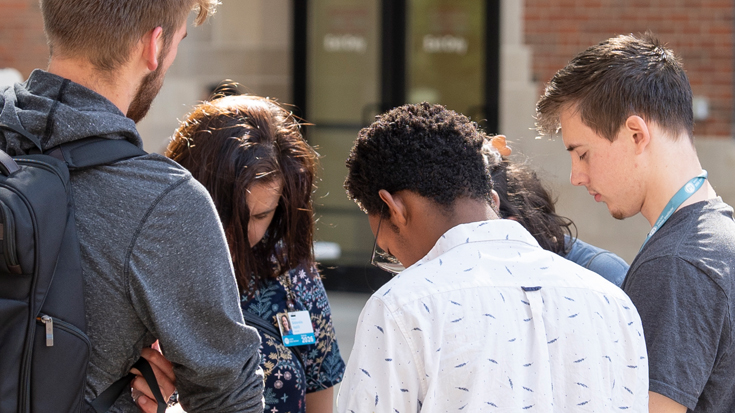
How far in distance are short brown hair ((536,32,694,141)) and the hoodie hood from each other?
1090mm

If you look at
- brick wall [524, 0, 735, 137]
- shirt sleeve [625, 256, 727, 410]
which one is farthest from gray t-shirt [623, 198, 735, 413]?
brick wall [524, 0, 735, 137]

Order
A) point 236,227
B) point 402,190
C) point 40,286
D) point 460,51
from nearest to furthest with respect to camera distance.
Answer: point 40,286
point 402,190
point 236,227
point 460,51

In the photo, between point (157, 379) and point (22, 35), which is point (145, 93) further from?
point (22, 35)

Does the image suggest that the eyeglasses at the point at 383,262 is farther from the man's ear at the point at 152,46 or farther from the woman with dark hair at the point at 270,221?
the man's ear at the point at 152,46

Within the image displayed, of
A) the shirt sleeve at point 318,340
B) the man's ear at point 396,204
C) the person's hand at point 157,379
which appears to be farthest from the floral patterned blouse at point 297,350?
the man's ear at point 396,204

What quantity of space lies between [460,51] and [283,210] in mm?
4515

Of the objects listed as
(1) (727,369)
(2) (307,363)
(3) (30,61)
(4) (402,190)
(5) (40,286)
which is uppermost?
(3) (30,61)

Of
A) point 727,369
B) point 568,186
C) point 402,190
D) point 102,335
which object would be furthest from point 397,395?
point 568,186

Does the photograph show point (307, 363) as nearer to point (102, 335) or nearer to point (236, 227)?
point (236, 227)

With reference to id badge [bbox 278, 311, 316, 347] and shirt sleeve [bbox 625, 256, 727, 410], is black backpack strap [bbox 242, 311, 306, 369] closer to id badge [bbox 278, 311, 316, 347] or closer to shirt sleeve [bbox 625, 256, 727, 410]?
id badge [bbox 278, 311, 316, 347]

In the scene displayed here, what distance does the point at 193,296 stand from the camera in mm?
1259

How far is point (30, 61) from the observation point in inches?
229

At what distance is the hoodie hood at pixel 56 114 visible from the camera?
124 cm

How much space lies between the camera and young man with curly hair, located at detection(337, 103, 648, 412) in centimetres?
123
